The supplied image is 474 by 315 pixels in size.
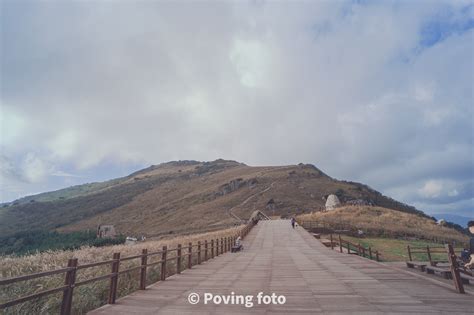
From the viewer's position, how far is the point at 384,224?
44562 mm

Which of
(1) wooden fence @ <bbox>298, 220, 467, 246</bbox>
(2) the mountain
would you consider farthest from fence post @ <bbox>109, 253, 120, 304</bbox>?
(2) the mountain

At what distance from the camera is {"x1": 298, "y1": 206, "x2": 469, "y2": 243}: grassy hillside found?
39.3 m

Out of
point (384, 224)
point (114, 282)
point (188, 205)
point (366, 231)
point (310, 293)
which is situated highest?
point (188, 205)

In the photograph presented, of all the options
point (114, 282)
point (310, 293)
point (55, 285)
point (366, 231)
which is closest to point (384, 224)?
point (366, 231)

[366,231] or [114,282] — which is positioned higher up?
[366,231]

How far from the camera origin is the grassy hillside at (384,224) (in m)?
39.3

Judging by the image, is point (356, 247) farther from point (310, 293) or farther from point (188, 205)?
point (188, 205)

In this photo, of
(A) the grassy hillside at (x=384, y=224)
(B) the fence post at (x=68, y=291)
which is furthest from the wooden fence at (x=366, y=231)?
(B) the fence post at (x=68, y=291)

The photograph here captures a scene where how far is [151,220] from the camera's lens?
7969 cm

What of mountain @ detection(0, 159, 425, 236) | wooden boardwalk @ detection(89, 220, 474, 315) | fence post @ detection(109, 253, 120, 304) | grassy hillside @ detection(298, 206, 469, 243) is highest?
mountain @ detection(0, 159, 425, 236)

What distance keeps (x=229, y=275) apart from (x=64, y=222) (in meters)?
94.6

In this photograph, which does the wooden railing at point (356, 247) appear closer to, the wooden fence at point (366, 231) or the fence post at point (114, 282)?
the wooden fence at point (366, 231)

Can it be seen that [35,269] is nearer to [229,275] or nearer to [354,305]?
[229,275]

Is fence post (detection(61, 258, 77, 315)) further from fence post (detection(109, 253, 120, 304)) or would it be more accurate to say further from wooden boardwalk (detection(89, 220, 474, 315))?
fence post (detection(109, 253, 120, 304))
